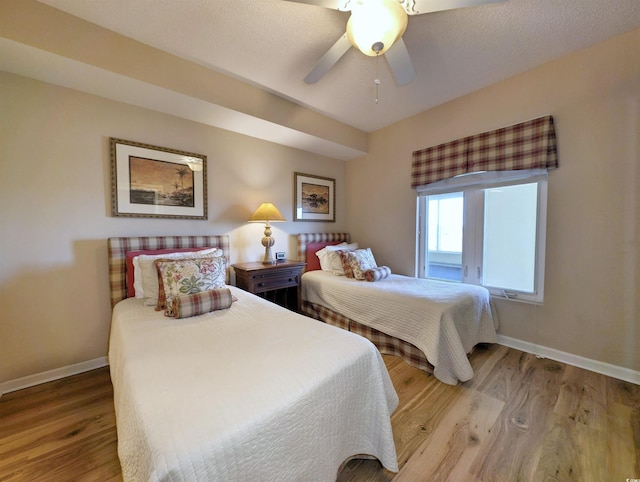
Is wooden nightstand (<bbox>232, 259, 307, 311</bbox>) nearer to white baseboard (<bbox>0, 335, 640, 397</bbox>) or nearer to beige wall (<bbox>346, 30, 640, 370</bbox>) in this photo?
white baseboard (<bbox>0, 335, 640, 397</bbox>)

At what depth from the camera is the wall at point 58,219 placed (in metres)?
1.73

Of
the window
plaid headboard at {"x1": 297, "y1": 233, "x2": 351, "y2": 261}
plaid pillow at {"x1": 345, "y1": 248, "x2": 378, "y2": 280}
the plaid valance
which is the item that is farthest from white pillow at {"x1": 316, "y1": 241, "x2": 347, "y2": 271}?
the plaid valance

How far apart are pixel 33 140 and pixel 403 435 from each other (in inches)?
126

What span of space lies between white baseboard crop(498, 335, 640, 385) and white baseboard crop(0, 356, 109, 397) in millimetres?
3745

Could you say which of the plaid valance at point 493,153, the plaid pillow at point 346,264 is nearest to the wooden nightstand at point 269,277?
the plaid pillow at point 346,264

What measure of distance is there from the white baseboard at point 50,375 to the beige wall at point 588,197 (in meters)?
3.79

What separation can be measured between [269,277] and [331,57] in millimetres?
1968

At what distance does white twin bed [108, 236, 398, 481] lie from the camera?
681 millimetres

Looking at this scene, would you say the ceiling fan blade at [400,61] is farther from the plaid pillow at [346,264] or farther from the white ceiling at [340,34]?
the plaid pillow at [346,264]

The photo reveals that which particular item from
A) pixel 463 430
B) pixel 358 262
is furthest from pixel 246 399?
pixel 358 262

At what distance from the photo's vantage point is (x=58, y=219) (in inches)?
73.6

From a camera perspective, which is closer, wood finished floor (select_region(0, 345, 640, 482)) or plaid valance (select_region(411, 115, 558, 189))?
wood finished floor (select_region(0, 345, 640, 482))

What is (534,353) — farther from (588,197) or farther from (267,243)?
(267,243)

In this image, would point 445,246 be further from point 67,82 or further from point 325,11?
point 67,82
